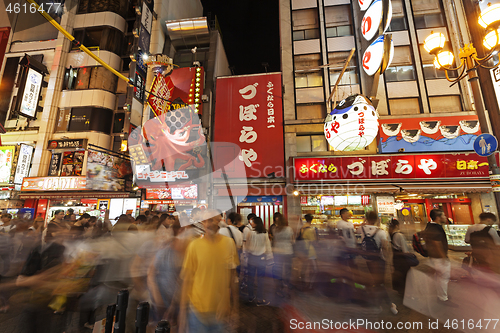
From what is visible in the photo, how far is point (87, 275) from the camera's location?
3.97 m

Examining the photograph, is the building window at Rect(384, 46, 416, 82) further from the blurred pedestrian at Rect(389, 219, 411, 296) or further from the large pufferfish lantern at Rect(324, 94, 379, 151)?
the blurred pedestrian at Rect(389, 219, 411, 296)

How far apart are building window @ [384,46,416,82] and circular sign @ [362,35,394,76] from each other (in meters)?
8.29

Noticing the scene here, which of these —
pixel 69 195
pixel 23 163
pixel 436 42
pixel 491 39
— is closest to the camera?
pixel 491 39

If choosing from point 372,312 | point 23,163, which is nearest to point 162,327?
point 372,312

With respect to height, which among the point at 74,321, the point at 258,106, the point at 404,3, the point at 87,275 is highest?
the point at 404,3

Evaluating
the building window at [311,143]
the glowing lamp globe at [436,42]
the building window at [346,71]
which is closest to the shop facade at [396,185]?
the building window at [311,143]

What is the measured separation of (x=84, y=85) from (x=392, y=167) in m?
22.7

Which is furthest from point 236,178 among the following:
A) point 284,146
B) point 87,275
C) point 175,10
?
point 175,10

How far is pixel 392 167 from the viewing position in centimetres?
1240

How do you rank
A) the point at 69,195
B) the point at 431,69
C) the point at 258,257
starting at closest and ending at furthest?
1. the point at 258,257
2. the point at 431,69
3. the point at 69,195

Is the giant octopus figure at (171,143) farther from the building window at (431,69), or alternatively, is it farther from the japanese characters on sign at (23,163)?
the building window at (431,69)

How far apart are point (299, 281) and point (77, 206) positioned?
1808 centimetres

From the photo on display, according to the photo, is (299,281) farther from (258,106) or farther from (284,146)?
(258,106)

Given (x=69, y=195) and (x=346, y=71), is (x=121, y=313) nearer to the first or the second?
(x=69, y=195)
